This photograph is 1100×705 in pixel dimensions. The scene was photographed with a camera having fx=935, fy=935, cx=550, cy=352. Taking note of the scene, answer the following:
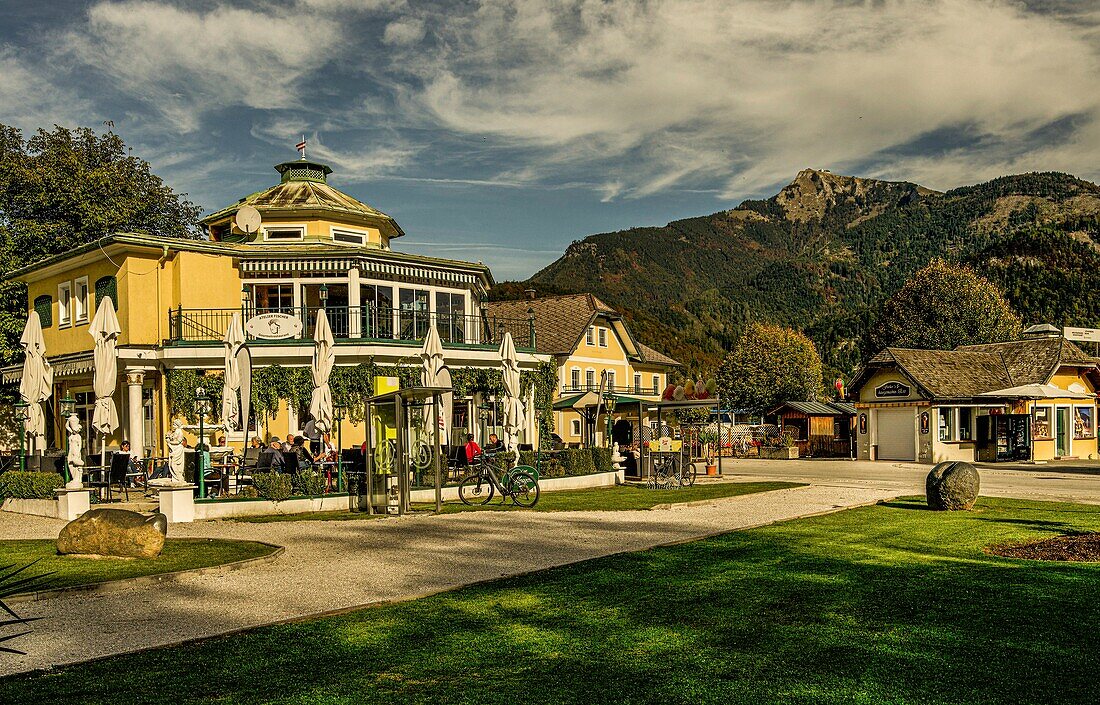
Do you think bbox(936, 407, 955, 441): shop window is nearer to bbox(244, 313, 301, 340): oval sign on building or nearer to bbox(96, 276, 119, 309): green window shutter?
bbox(244, 313, 301, 340): oval sign on building

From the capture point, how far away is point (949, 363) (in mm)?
41656

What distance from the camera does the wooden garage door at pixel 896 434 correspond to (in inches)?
1553

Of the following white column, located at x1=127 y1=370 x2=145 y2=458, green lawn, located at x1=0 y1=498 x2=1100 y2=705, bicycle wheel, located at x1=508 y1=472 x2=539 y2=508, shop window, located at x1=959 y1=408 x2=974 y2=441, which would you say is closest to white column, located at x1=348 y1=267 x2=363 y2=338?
white column, located at x1=127 y1=370 x2=145 y2=458

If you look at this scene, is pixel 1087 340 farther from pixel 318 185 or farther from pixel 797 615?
pixel 797 615

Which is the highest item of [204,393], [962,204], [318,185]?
[962,204]

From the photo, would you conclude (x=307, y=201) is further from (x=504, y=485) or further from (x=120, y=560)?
(x=120, y=560)

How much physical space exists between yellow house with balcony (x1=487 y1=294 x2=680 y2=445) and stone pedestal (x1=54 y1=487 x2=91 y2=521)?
98.9 feet

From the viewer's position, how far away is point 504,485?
62.7ft

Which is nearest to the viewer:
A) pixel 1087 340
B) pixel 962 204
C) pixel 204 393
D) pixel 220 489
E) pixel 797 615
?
pixel 797 615

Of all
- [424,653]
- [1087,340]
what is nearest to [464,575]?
[424,653]

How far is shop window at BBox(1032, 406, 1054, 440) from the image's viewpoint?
128 feet

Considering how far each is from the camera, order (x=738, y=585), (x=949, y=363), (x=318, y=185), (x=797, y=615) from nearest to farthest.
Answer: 1. (x=797, y=615)
2. (x=738, y=585)
3. (x=318, y=185)
4. (x=949, y=363)

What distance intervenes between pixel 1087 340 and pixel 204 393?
4041 centimetres

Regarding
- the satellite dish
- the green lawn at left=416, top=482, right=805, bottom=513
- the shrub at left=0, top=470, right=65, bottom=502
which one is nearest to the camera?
the shrub at left=0, top=470, right=65, bottom=502
